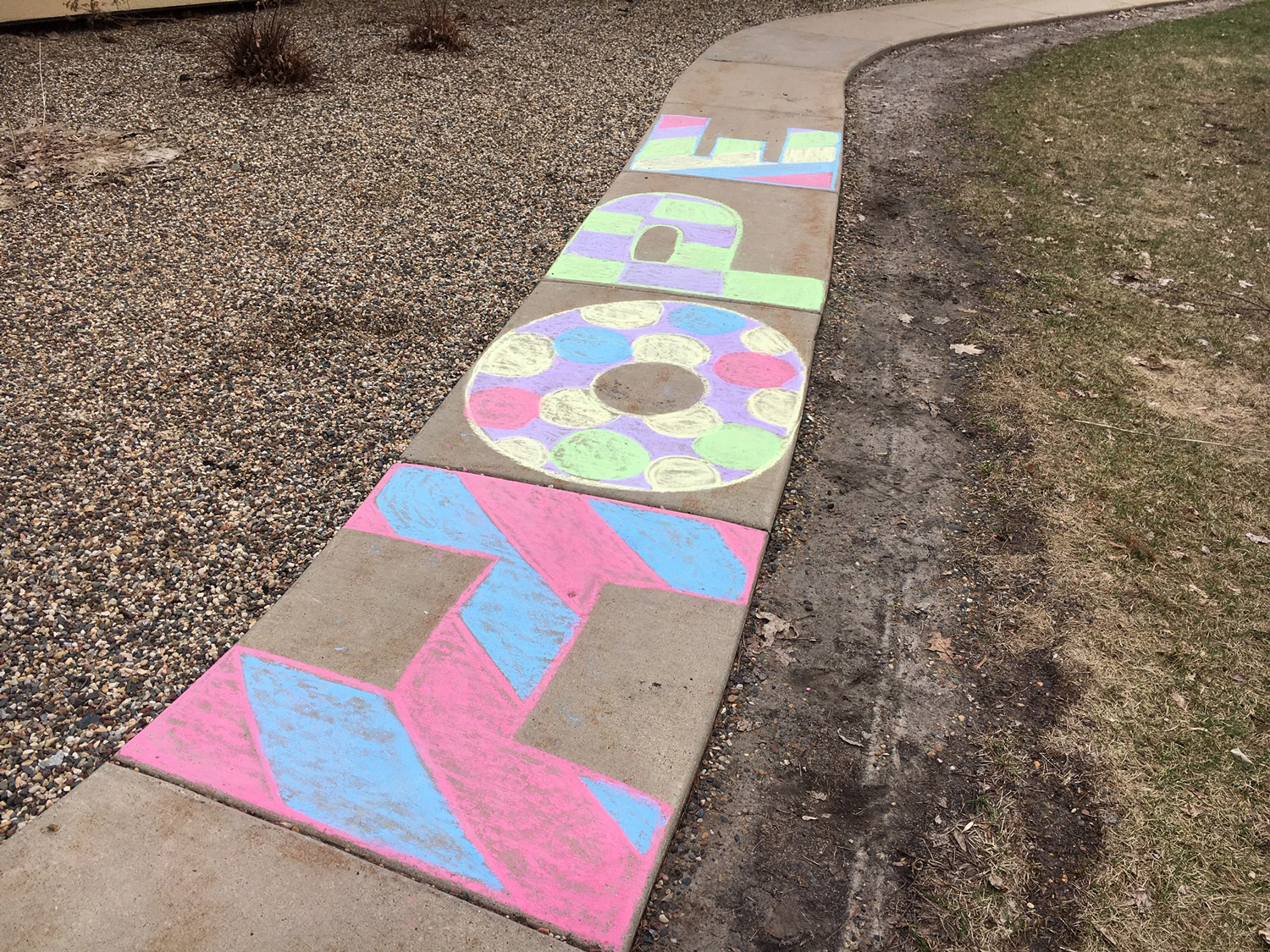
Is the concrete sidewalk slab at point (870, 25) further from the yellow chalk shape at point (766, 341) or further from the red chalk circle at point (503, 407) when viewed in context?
the red chalk circle at point (503, 407)

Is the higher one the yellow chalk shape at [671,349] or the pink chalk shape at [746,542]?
the yellow chalk shape at [671,349]

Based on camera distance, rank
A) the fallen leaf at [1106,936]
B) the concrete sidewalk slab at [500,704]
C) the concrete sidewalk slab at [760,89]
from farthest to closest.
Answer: the concrete sidewalk slab at [760,89] → the concrete sidewalk slab at [500,704] → the fallen leaf at [1106,936]

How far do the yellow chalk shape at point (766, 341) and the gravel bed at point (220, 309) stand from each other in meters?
1.27

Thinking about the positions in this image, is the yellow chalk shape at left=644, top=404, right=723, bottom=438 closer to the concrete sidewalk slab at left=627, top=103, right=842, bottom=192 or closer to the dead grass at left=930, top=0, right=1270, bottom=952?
the dead grass at left=930, top=0, right=1270, bottom=952

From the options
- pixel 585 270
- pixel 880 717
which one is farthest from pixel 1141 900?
pixel 585 270

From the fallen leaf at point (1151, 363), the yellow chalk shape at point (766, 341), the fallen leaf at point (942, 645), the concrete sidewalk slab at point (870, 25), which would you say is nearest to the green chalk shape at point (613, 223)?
the yellow chalk shape at point (766, 341)

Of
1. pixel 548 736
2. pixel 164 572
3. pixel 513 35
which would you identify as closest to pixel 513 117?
pixel 513 35

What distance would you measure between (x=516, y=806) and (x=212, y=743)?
90 cm

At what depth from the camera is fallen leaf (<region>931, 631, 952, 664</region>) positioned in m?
2.99

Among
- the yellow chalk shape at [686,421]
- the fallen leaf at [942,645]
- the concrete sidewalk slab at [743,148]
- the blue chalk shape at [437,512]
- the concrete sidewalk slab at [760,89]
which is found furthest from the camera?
the concrete sidewalk slab at [760,89]

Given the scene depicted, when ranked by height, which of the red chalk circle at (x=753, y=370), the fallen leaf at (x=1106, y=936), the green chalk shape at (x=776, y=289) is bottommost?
the fallen leaf at (x=1106, y=936)

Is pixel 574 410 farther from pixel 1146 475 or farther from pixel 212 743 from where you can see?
pixel 1146 475

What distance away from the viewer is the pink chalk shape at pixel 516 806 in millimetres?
2264

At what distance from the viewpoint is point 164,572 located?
121 inches
